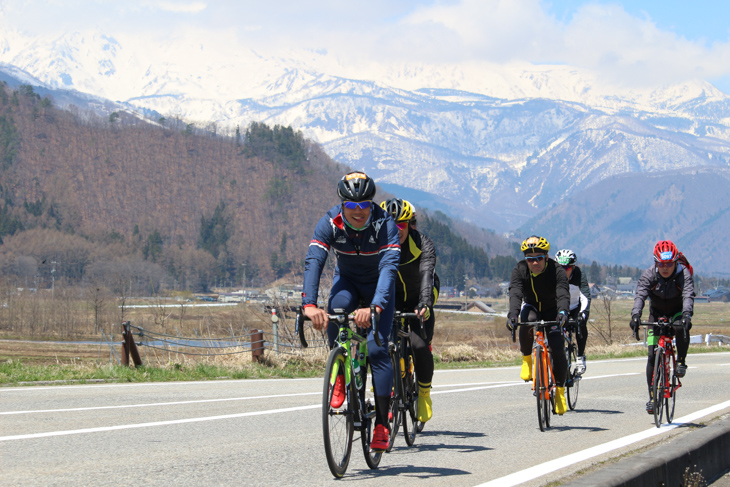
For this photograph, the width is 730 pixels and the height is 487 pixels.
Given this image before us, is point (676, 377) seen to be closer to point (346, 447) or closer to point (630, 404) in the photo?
point (630, 404)

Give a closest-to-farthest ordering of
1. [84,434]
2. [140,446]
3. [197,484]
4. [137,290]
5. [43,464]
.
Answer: [197,484], [43,464], [140,446], [84,434], [137,290]

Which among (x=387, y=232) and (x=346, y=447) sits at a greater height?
(x=387, y=232)

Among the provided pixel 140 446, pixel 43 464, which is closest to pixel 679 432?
pixel 140 446

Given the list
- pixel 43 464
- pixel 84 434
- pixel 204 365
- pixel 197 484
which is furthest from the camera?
pixel 204 365

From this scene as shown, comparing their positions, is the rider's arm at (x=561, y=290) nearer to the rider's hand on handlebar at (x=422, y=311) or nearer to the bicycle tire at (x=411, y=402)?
the bicycle tire at (x=411, y=402)

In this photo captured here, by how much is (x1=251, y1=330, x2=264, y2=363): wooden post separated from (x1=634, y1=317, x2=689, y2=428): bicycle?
27.7ft

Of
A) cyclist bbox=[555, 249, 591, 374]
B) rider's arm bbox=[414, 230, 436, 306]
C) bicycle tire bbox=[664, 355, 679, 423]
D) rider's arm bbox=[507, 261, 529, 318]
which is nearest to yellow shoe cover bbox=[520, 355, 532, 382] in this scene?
rider's arm bbox=[507, 261, 529, 318]

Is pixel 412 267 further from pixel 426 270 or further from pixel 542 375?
pixel 542 375

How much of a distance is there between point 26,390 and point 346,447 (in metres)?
6.29

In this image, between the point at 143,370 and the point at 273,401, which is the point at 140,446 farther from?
the point at 143,370

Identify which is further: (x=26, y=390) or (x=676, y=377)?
(x=26, y=390)

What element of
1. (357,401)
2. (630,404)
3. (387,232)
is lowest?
(630,404)

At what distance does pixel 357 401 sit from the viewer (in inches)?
222

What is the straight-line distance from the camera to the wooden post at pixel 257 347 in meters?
15.9
